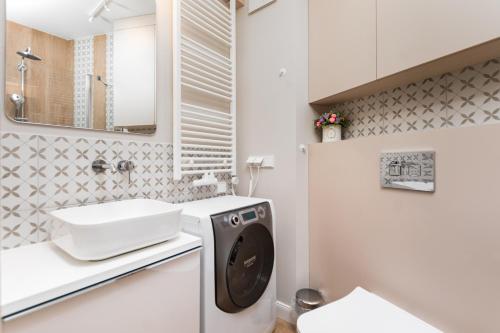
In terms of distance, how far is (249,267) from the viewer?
130 centimetres

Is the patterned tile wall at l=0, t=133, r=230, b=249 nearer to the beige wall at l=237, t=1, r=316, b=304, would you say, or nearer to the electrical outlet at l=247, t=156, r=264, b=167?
the electrical outlet at l=247, t=156, r=264, b=167

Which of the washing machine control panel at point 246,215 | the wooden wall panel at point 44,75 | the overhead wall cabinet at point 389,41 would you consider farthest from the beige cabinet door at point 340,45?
the wooden wall panel at point 44,75

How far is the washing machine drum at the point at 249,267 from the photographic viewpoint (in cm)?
119

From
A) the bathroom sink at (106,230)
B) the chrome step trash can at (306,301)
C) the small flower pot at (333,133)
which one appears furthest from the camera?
the small flower pot at (333,133)

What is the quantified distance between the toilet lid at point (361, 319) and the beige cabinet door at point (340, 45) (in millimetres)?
1223

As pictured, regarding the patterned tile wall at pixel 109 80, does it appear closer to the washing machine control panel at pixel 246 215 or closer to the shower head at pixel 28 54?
the shower head at pixel 28 54

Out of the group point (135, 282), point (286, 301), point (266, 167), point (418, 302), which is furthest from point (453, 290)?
point (135, 282)

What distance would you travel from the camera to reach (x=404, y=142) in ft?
3.88

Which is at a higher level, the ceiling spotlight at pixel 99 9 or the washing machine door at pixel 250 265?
the ceiling spotlight at pixel 99 9

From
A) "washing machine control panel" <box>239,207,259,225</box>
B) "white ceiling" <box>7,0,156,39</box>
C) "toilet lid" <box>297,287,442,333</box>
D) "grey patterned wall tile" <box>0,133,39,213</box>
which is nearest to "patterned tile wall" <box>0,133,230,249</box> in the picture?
"grey patterned wall tile" <box>0,133,39,213</box>

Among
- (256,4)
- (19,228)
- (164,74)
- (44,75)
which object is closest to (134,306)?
(19,228)

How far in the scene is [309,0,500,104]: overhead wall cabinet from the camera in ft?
3.07

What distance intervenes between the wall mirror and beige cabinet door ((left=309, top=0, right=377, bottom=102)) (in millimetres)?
1122

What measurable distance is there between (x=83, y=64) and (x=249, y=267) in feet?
4.65
